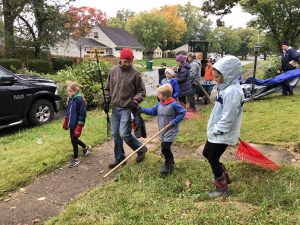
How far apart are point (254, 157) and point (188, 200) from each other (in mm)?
1246

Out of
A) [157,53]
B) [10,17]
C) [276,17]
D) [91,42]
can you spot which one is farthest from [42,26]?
[157,53]

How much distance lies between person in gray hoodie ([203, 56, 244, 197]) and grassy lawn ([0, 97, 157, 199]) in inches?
114

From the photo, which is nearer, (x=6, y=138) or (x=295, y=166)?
(x=295, y=166)

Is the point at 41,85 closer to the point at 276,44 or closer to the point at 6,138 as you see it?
the point at 6,138

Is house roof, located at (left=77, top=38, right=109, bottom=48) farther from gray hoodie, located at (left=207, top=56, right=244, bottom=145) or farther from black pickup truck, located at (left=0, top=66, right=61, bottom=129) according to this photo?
gray hoodie, located at (left=207, top=56, right=244, bottom=145)

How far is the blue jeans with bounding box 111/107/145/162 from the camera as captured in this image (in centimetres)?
538

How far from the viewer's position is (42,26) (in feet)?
94.4

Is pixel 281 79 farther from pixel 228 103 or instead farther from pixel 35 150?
pixel 228 103

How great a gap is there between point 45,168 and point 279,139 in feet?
13.4

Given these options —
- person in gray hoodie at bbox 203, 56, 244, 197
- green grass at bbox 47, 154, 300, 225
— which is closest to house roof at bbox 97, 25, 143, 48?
green grass at bbox 47, 154, 300, 225

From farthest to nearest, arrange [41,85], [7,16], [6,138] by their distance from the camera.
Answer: [7,16] → [41,85] → [6,138]

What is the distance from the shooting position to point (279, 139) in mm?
6453

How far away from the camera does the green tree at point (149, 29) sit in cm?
7075

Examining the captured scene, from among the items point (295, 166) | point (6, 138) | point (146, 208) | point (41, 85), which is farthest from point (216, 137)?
point (41, 85)
